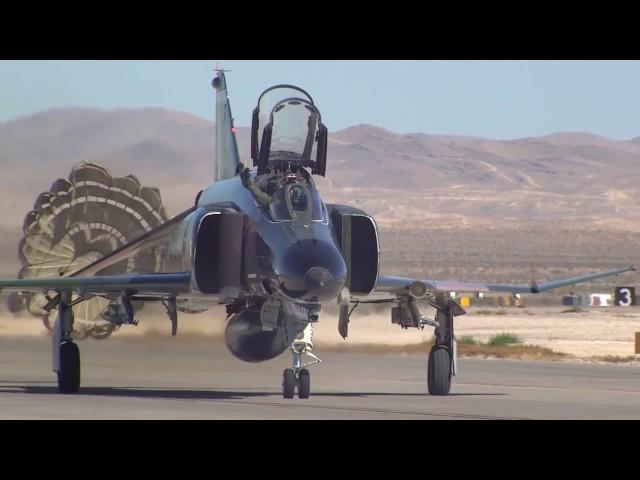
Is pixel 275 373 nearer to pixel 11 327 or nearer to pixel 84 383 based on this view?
pixel 84 383

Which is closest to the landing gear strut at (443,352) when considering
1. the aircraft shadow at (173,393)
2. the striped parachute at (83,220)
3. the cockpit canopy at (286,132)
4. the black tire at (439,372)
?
the black tire at (439,372)

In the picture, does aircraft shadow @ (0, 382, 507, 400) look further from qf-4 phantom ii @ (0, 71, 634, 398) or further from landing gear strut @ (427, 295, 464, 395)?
qf-4 phantom ii @ (0, 71, 634, 398)

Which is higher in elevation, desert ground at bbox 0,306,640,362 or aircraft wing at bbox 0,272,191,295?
aircraft wing at bbox 0,272,191,295

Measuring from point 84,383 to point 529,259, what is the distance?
323 ft

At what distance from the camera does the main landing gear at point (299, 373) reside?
2086 cm

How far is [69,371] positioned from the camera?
22203 millimetres

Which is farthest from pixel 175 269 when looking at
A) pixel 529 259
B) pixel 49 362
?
pixel 529 259

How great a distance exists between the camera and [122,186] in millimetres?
33438

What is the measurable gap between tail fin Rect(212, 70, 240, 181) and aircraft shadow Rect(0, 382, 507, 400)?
4718 mm

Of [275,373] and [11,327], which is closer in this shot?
[275,373]

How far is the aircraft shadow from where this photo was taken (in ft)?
70.1

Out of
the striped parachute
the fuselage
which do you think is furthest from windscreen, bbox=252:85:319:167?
the striped parachute

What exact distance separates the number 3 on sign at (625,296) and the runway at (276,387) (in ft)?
110
